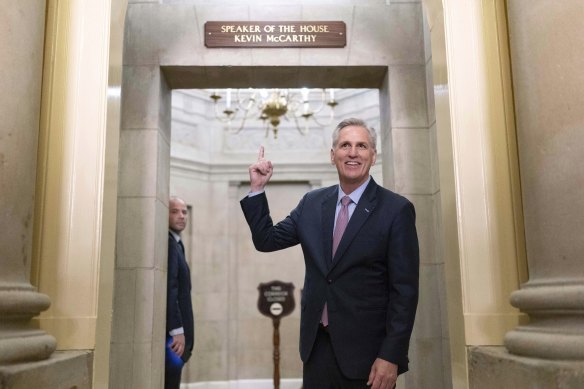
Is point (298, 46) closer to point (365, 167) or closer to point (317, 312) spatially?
point (365, 167)

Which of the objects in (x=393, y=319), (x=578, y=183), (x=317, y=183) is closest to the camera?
(x=578, y=183)

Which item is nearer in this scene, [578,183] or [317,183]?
[578,183]

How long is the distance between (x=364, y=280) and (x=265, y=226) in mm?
517

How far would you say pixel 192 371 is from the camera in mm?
9242

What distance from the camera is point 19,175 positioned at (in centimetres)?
238

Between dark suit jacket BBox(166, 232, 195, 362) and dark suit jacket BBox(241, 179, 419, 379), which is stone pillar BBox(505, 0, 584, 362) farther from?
dark suit jacket BBox(166, 232, 195, 362)

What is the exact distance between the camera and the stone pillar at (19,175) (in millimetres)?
2229

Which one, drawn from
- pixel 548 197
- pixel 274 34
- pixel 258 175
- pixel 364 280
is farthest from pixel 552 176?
pixel 274 34

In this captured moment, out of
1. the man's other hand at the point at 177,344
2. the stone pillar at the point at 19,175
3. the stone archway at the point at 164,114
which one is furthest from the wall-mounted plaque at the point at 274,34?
the man's other hand at the point at 177,344

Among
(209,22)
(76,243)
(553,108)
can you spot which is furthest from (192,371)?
(553,108)

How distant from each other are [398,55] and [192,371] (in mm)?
6545

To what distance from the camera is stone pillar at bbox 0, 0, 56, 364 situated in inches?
87.7

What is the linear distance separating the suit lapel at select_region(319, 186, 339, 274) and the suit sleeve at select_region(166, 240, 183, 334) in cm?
229

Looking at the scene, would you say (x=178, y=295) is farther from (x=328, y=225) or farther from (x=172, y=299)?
(x=328, y=225)
